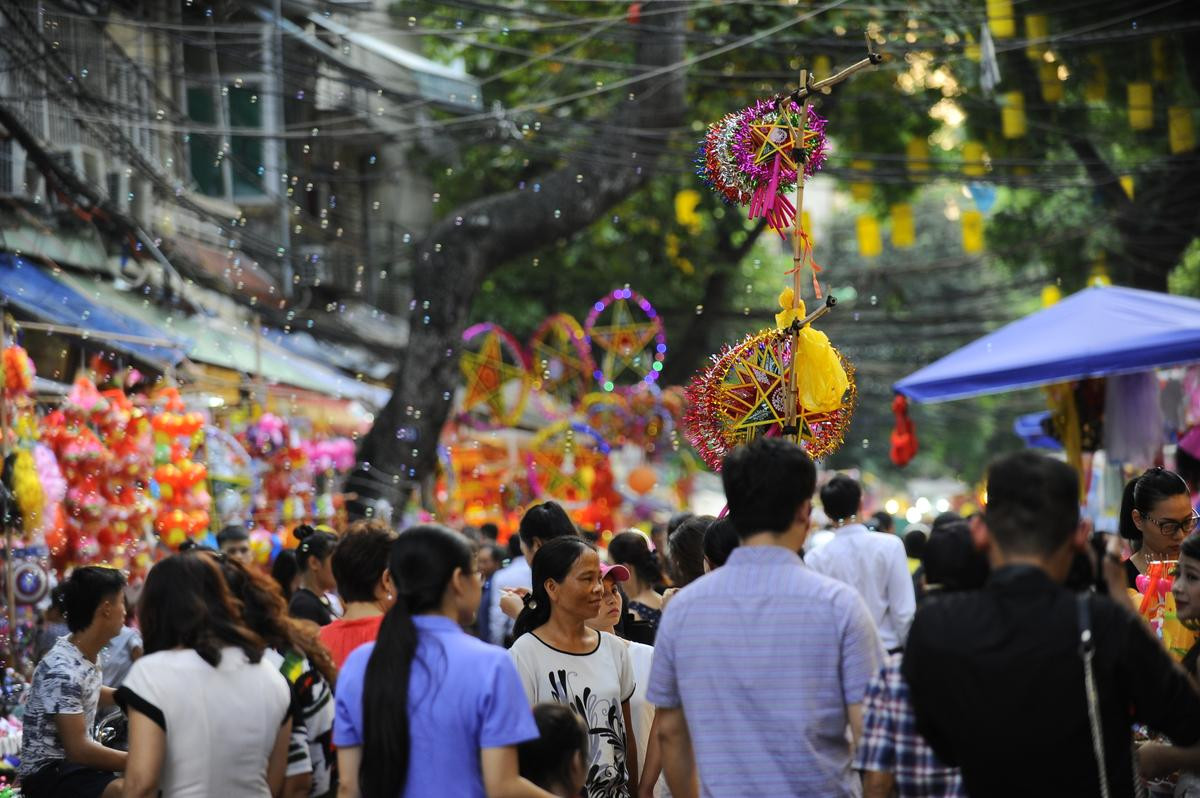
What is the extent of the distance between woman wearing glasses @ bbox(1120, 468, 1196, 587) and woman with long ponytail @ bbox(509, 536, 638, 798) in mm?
1886

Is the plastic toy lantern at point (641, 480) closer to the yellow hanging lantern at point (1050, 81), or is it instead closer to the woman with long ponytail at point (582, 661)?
the yellow hanging lantern at point (1050, 81)

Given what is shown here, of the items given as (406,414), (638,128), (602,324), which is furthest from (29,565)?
(602,324)

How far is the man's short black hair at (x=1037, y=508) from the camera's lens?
116 inches

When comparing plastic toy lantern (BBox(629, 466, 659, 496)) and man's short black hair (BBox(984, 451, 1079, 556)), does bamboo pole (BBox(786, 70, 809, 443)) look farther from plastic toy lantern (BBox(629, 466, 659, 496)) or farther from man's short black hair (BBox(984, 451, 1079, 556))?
plastic toy lantern (BBox(629, 466, 659, 496))

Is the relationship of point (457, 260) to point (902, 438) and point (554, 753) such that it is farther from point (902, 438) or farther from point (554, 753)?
point (554, 753)

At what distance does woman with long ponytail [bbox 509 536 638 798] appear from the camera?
436 cm

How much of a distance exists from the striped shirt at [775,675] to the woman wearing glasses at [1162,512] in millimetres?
2055

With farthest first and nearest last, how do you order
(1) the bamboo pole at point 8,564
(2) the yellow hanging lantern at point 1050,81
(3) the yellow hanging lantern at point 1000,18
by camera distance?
(2) the yellow hanging lantern at point 1050,81
(3) the yellow hanging lantern at point 1000,18
(1) the bamboo pole at point 8,564

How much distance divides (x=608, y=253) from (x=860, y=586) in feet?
48.9

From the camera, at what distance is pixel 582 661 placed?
4469 mm

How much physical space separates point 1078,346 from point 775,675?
606 cm

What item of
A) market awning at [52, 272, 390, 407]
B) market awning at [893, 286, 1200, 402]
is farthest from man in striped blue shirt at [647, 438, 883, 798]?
market awning at [52, 272, 390, 407]

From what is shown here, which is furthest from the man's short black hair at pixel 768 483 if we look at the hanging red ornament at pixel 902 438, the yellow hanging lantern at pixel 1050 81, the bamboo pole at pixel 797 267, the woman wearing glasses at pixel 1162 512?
the yellow hanging lantern at pixel 1050 81

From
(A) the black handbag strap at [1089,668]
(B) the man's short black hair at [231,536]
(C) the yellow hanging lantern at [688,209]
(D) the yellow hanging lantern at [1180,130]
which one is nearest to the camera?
(A) the black handbag strap at [1089,668]
